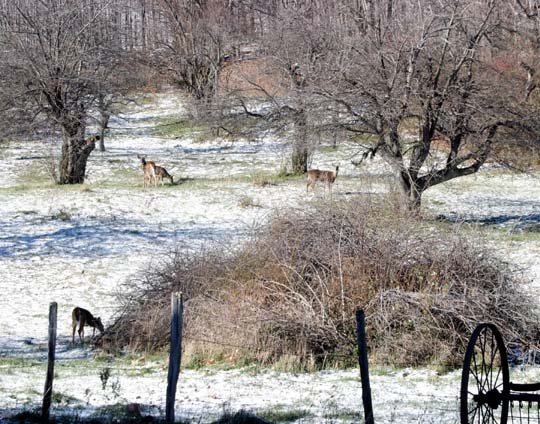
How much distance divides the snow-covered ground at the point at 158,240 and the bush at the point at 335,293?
0.62 metres

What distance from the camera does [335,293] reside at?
1148 cm

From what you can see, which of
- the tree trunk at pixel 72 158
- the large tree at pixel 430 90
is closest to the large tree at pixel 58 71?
the tree trunk at pixel 72 158

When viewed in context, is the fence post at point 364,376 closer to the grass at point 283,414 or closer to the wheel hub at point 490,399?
the grass at point 283,414

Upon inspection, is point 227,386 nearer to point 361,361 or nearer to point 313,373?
point 313,373

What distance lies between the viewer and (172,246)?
18781 mm

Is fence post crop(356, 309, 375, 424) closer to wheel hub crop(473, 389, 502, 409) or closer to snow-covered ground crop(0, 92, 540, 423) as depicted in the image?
snow-covered ground crop(0, 92, 540, 423)

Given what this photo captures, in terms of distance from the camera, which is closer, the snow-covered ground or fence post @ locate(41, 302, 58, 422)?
fence post @ locate(41, 302, 58, 422)

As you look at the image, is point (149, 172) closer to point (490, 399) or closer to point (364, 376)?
point (364, 376)

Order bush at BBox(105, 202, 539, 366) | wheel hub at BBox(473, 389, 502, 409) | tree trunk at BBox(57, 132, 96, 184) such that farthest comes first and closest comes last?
tree trunk at BBox(57, 132, 96, 184) < bush at BBox(105, 202, 539, 366) < wheel hub at BBox(473, 389, 502, 409)

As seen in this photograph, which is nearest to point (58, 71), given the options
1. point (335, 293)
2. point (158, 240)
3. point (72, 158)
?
point (72, 158)

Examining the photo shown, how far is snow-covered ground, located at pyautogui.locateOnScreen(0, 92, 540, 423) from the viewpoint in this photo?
8.88 meters

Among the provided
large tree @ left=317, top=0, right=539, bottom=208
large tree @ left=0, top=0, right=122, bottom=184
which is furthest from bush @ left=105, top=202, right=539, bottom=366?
large tree @ left=0, top=0, right=122, bottom=184

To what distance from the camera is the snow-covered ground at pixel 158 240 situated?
8875 millimetres

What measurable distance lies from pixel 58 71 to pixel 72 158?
3.01 m
